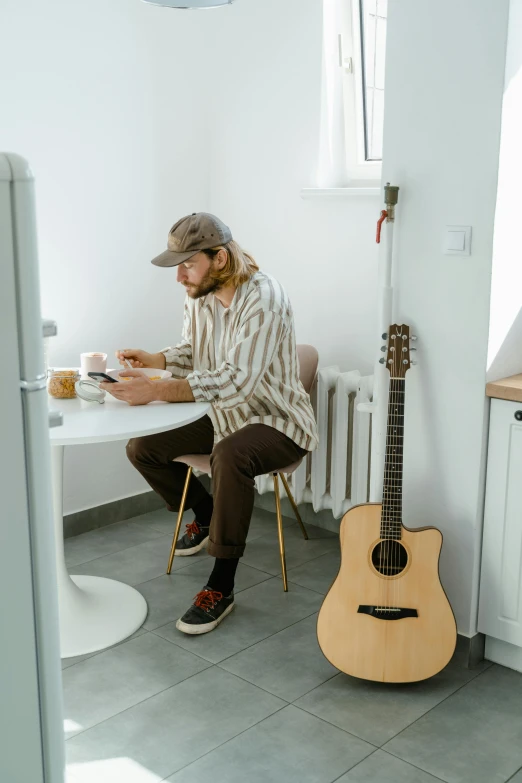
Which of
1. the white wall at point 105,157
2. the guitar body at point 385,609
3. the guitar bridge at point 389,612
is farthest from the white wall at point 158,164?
the guitar bridge at point 389,612

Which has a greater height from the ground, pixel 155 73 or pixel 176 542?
pixel 155 73

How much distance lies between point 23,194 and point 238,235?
240 centimetres

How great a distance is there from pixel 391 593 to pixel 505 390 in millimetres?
619

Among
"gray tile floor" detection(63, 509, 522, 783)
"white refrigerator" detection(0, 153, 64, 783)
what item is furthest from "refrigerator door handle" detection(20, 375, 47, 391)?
"gray tile floor" detection(63, 509, 522, 783)

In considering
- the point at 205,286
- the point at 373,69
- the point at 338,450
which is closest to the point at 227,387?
the point at 205,286

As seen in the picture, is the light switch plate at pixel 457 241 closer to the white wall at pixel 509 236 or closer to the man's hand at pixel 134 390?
the white wall at pixel 509 236

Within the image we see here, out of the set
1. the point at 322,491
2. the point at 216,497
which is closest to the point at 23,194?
the point at 216,497

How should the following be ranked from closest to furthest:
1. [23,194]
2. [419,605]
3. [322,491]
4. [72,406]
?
[23,194], [419,605], [72,406], [322,491]

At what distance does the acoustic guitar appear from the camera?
228cm

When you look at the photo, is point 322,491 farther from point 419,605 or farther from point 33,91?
point 33,91

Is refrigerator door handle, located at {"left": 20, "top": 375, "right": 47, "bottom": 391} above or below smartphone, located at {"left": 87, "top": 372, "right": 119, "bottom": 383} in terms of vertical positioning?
Answer: above

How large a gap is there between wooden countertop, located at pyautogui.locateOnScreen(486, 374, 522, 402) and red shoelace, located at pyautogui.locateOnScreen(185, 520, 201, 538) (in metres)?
1.36

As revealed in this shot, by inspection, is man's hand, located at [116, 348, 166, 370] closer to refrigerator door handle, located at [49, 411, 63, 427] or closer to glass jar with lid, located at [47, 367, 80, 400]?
glass jar with lid, located at [47, 367, 80, 400]

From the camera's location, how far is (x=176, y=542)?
307 cm
